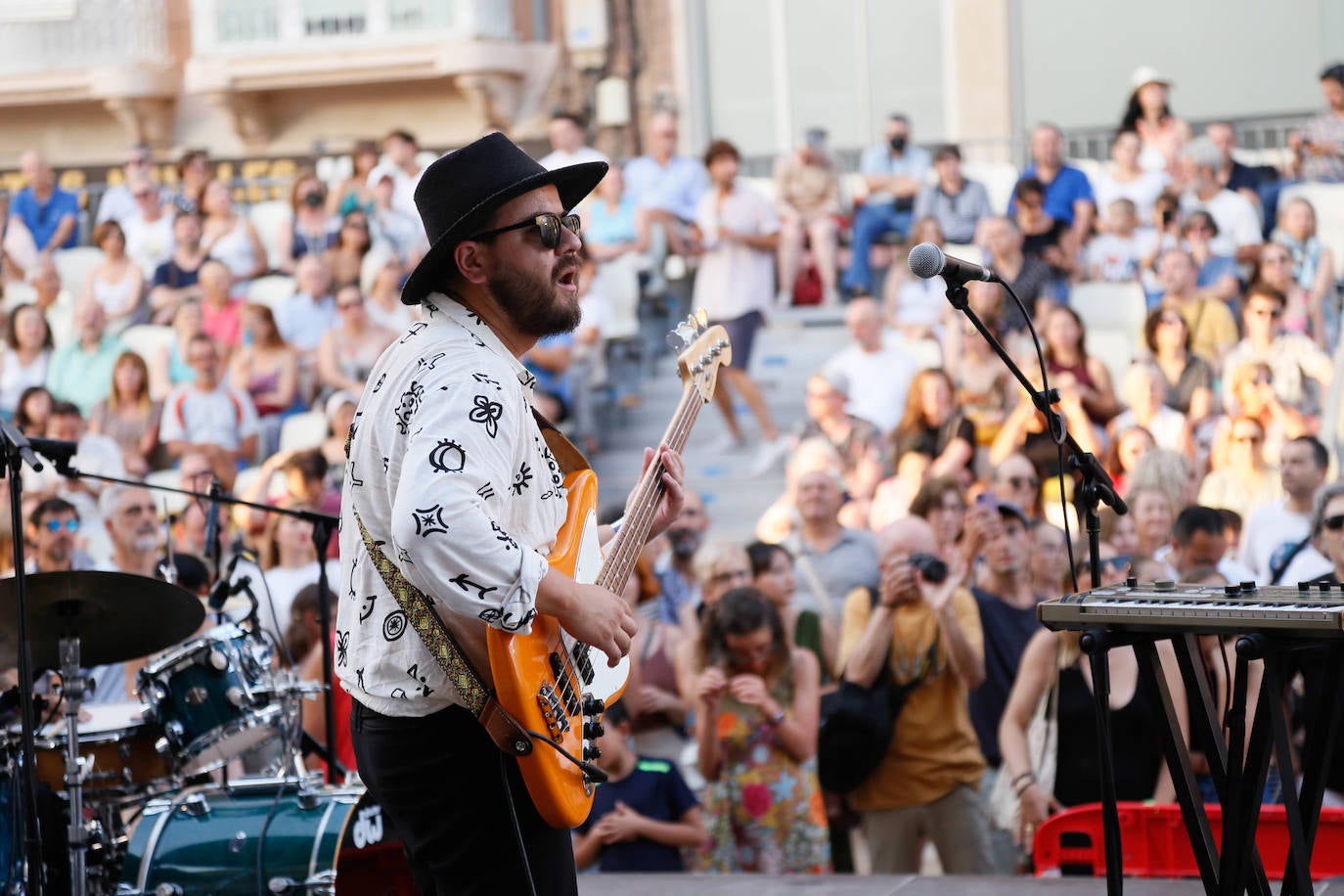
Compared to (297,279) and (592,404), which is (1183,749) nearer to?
(592,404)

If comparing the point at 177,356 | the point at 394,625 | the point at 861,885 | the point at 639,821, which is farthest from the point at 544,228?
the point at 177,356

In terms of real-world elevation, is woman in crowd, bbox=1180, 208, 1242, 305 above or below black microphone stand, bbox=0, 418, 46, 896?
Answer: above

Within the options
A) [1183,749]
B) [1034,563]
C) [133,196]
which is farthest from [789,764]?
[133,196]

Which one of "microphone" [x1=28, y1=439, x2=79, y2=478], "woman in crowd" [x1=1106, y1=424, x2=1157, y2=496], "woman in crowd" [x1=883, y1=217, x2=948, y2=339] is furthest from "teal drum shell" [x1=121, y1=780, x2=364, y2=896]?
"woman in crowd" [x1=883, y1=217, x2=948, y2=339]

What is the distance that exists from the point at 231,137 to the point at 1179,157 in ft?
22.4

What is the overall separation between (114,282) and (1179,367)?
232 inches

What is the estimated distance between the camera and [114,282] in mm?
9562

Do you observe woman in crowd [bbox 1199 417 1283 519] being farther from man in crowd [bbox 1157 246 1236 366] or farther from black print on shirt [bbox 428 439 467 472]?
black print on shirt [bbox 428 439 467 472]

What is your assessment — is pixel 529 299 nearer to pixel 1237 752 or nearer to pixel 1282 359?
pixel 1237 752

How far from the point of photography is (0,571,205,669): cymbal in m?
4.12

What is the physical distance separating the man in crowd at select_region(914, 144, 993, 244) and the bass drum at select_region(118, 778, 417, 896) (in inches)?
192

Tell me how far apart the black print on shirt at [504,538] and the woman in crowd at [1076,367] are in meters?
4.89

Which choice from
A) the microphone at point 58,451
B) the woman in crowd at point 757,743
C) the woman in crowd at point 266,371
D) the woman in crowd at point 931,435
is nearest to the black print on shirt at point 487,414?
the microphone at point 58,451

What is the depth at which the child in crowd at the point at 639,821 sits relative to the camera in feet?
18.3
